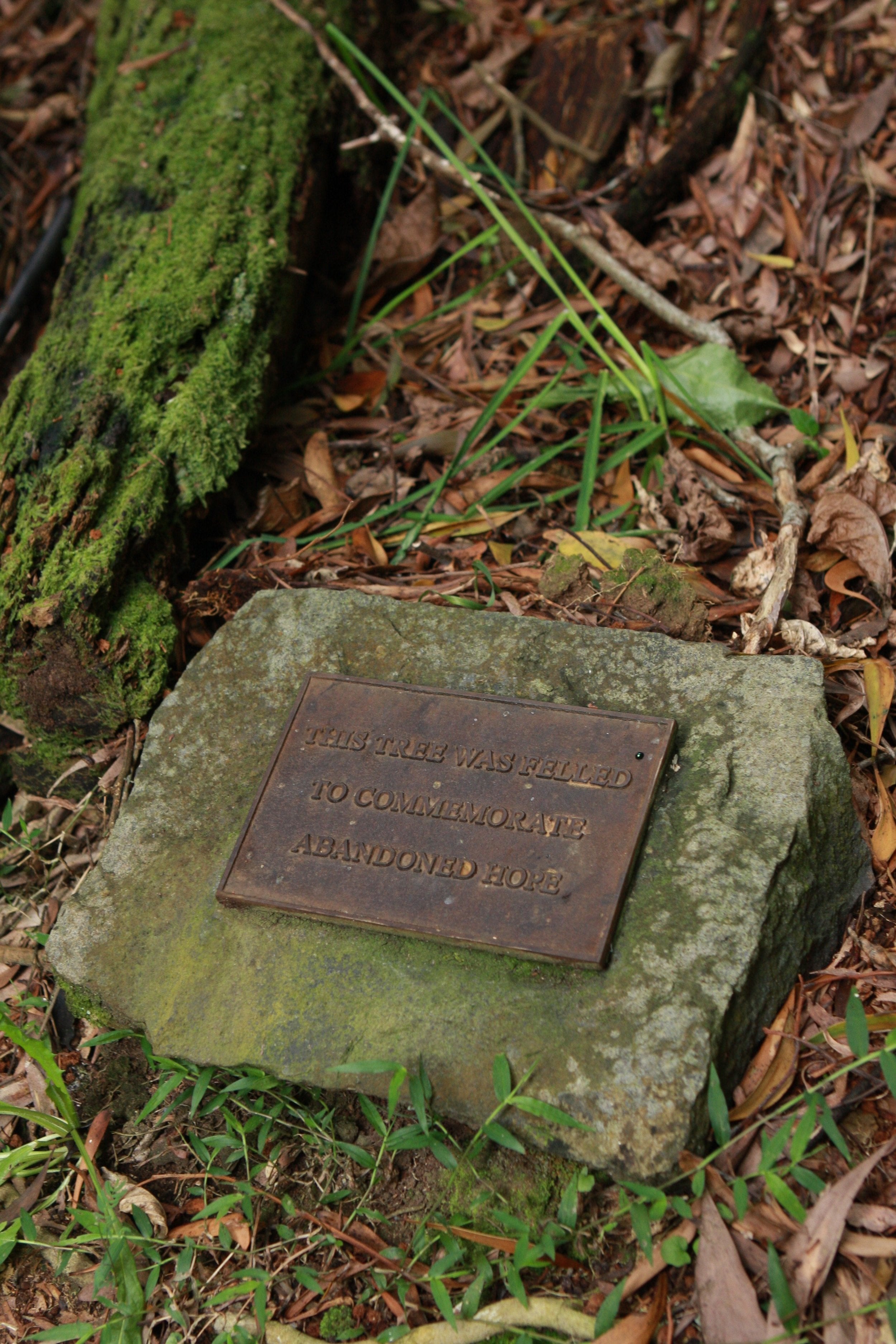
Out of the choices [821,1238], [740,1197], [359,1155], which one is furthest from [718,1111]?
[359,1155]

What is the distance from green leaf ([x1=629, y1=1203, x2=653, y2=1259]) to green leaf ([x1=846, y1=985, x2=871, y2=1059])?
17.1 inches

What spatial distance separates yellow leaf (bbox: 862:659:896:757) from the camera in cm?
226

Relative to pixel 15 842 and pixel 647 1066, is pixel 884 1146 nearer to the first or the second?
pixel 647 1066

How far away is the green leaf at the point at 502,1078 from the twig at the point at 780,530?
1.05 m

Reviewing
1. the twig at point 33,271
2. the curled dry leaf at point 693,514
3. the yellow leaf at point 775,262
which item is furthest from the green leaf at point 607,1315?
the twig at point 33,271

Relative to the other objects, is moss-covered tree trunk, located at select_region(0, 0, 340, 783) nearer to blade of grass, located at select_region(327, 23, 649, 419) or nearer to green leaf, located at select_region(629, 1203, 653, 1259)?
blade of grass, located at select_region(327, 23, 649, 419)

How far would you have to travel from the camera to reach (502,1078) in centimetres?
178

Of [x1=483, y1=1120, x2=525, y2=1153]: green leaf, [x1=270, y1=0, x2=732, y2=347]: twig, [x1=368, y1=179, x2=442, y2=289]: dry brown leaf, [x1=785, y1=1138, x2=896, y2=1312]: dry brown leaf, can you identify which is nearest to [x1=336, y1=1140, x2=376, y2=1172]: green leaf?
[x1=483, y1=1120, x2=525, y2=1153]: green leaf

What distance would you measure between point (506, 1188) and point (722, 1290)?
39 cm

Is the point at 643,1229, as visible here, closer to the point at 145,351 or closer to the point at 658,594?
the point at 658,594

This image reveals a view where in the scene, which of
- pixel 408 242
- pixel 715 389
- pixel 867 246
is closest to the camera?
pixel 715 389

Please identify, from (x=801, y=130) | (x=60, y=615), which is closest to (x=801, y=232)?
(x=801, y=130)

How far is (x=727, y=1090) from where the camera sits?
1.83m

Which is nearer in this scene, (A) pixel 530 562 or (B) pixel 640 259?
(A) pixel 530 562
